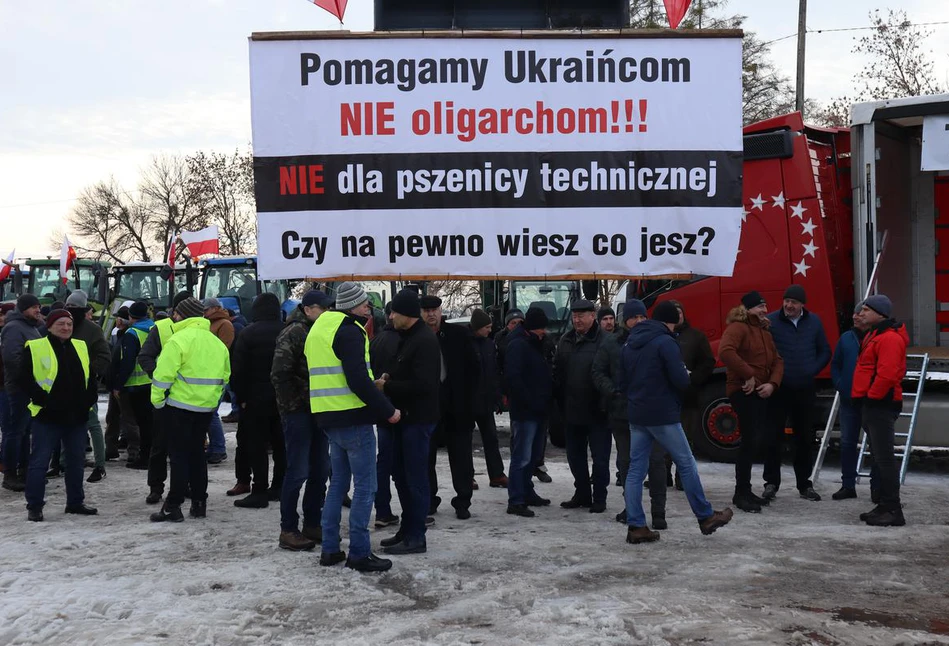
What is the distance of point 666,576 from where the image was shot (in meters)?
5.98

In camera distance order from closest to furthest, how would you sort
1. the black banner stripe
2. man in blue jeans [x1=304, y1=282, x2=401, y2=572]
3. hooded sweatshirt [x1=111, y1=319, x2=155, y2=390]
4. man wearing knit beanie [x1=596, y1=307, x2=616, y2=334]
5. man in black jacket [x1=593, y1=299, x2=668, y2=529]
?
man in blue jeans [x1=304, y1=282, x2=401, y2=572] → man in black jacket [x1=593, y1=299, x2=668, y2=529] → the black banner stripe → man wearing knit beanie [x1=596, y1=307, x2=616, y2=334] → hooded sweatshirt [x1=111, y1=319, x2=155, y2=390]

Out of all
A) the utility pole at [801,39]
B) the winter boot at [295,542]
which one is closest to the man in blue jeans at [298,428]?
the winter boot at [295,542]

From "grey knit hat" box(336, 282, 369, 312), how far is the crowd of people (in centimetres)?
1

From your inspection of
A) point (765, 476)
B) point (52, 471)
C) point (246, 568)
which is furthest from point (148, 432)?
point (765, 476)

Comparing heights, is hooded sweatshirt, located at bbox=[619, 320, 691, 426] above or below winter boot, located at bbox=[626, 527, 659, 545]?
above

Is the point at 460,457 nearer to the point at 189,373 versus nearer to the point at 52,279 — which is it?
the point at 189,373

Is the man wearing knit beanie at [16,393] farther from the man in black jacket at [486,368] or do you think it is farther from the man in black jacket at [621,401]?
the man in black jacket at [621,401]

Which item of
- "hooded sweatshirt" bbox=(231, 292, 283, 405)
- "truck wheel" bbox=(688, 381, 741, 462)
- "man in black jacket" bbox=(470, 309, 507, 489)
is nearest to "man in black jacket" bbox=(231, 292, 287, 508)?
A: "hooded sweatshirt" bbox=(231, 292, 283, 405)

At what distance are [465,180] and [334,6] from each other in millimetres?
1876

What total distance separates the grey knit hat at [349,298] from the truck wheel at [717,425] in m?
4.81

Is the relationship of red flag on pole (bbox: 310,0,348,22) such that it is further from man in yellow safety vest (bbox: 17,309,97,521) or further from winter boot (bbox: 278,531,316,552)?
winter boot (bbox: 278,531,316,552)

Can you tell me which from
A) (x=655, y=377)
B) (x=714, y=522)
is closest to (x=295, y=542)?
(x=655, y=377)

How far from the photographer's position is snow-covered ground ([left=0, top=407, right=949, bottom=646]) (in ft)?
16.2

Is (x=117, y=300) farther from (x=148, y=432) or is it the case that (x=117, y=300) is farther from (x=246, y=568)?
(x=246, y=568)
